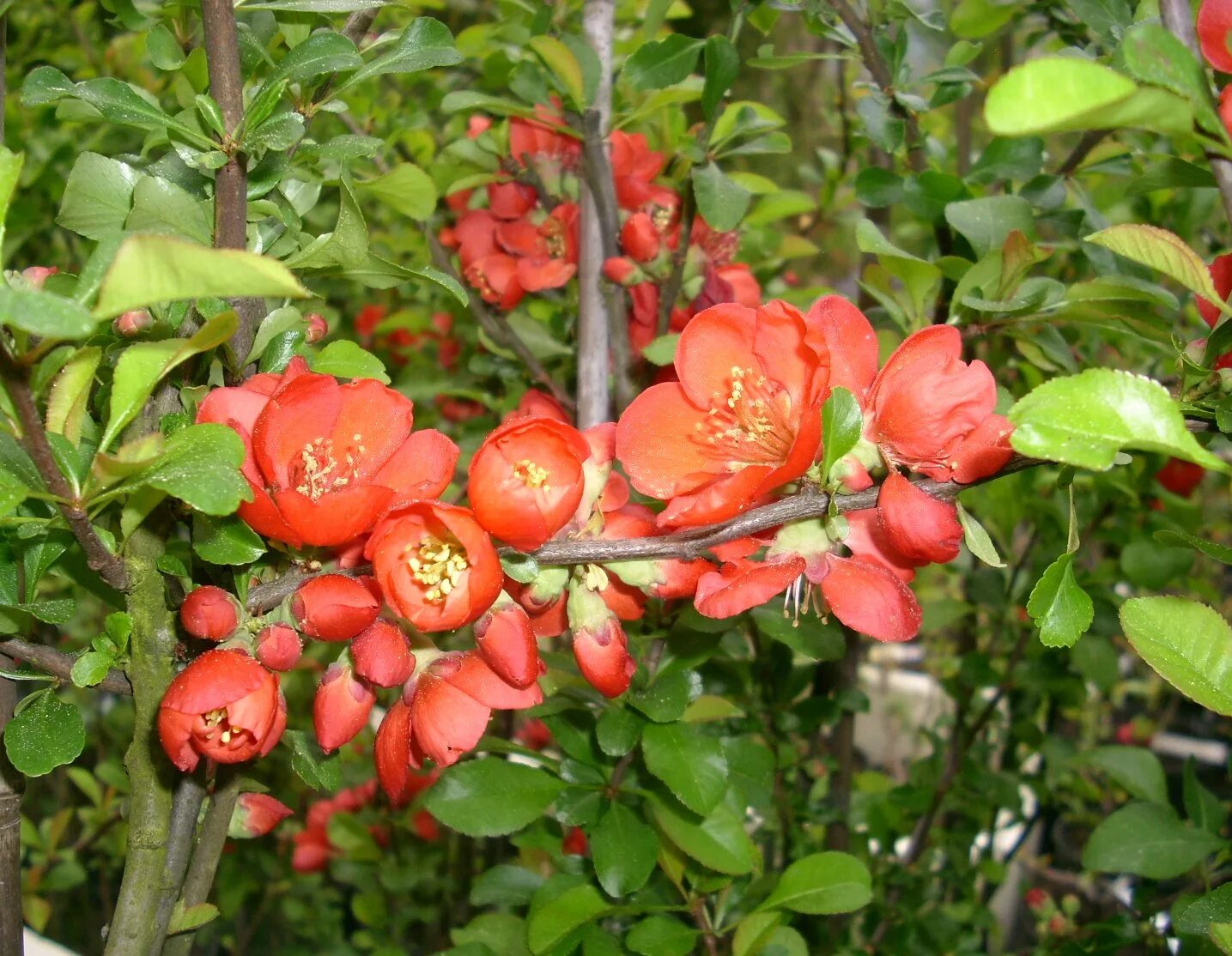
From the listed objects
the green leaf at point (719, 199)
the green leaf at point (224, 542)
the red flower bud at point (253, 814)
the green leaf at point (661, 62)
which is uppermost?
the green leaf at point (661, 62)

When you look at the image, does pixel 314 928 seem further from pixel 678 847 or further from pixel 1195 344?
pixel 1195 344

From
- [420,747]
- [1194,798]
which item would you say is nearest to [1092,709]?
[1194,798]

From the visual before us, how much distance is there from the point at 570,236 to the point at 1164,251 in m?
0.61

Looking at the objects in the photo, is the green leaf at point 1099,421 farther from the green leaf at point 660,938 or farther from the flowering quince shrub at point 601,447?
the green leaf at point 660,938

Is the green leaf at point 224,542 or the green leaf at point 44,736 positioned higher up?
the green leaf at point 224,542

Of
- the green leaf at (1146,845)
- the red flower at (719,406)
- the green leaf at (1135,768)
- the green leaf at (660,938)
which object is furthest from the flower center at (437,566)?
the green leaf at (1135,768)

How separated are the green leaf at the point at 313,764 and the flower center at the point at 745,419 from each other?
0.91 ft

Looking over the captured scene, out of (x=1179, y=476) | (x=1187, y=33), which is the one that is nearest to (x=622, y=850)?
(x=1187, y=33)

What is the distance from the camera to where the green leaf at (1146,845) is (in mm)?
888

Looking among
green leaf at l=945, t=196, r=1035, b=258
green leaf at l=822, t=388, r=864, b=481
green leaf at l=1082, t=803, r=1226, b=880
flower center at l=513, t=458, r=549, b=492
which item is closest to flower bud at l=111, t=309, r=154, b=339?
flower center at l=513, t=458, r=549, b=492

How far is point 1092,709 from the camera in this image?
258 centimetres

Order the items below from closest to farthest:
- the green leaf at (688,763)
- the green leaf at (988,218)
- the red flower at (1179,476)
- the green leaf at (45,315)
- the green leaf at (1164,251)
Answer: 1. the green leaf at (45,315)
2. the green leaf at (1164,251)
3. the green leaf at (688,763)
4. the green leaf at (988,218)
5. the red flower at (1179,476)

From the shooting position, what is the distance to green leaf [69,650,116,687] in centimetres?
49

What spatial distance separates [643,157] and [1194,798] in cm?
78
